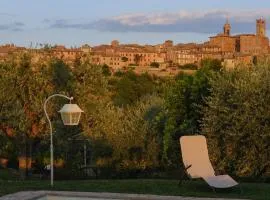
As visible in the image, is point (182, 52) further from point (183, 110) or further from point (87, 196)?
point (87, 196)

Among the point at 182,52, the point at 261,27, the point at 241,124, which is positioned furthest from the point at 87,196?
the point at 261,27

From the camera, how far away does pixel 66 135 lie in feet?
61.6

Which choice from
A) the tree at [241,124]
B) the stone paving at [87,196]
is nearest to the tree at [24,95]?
the tree at [241,124]

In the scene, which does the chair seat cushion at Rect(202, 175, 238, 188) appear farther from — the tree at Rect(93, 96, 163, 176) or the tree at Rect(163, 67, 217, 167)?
the tree at Rect(93, 96, 163, 176)

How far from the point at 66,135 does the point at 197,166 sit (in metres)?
9.37

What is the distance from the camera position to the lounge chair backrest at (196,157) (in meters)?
9.94

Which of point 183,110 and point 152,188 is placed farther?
point 183,110

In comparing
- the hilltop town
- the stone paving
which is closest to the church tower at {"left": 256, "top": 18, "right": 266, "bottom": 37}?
the hilltop town

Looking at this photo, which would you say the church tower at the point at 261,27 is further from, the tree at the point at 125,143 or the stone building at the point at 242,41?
the tree at the point at 125,143

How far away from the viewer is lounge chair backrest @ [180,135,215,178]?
994cm

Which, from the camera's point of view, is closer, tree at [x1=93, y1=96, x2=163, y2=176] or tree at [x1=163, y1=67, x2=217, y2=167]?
tree at [x1=163, y1=67, x2=217, y2=167]

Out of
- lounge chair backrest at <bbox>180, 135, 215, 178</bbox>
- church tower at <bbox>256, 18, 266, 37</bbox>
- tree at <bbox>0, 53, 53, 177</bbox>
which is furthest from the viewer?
church tower at <bbox>256, 18, 266, 37</bbox>

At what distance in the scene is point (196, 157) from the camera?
33.2ft

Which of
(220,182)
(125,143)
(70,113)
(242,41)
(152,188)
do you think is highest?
(242,41)
